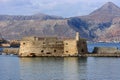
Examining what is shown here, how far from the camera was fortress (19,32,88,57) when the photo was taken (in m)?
74.2

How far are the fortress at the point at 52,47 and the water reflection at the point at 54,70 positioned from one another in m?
3.85

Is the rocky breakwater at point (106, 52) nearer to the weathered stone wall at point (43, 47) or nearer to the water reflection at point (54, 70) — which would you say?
the weathered stone wall at point (43, 47)

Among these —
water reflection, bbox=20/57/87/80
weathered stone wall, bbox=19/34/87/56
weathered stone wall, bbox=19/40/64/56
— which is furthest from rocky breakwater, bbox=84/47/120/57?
water reflection, bbox=20/57/87/80

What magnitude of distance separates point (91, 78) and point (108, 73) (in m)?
5.02

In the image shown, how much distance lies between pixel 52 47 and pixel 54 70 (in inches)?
802

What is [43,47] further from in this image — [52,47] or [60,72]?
[60,72]

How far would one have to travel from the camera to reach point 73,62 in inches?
2574

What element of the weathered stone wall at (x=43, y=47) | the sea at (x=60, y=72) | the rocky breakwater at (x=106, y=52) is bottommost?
the sea at (x=60, y=72)

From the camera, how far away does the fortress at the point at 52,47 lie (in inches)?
2923

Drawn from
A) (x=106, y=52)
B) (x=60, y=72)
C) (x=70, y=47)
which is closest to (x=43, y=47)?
(x=70, y=47)

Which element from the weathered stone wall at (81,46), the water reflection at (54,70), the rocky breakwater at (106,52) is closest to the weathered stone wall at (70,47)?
the weathered stone wall at (81,46)

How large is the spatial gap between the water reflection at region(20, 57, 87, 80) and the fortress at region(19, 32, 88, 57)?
385 cm

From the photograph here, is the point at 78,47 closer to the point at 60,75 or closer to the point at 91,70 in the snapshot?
the point at 91,70

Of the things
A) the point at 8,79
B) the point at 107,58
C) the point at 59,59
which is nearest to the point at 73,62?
the point at 59,59
